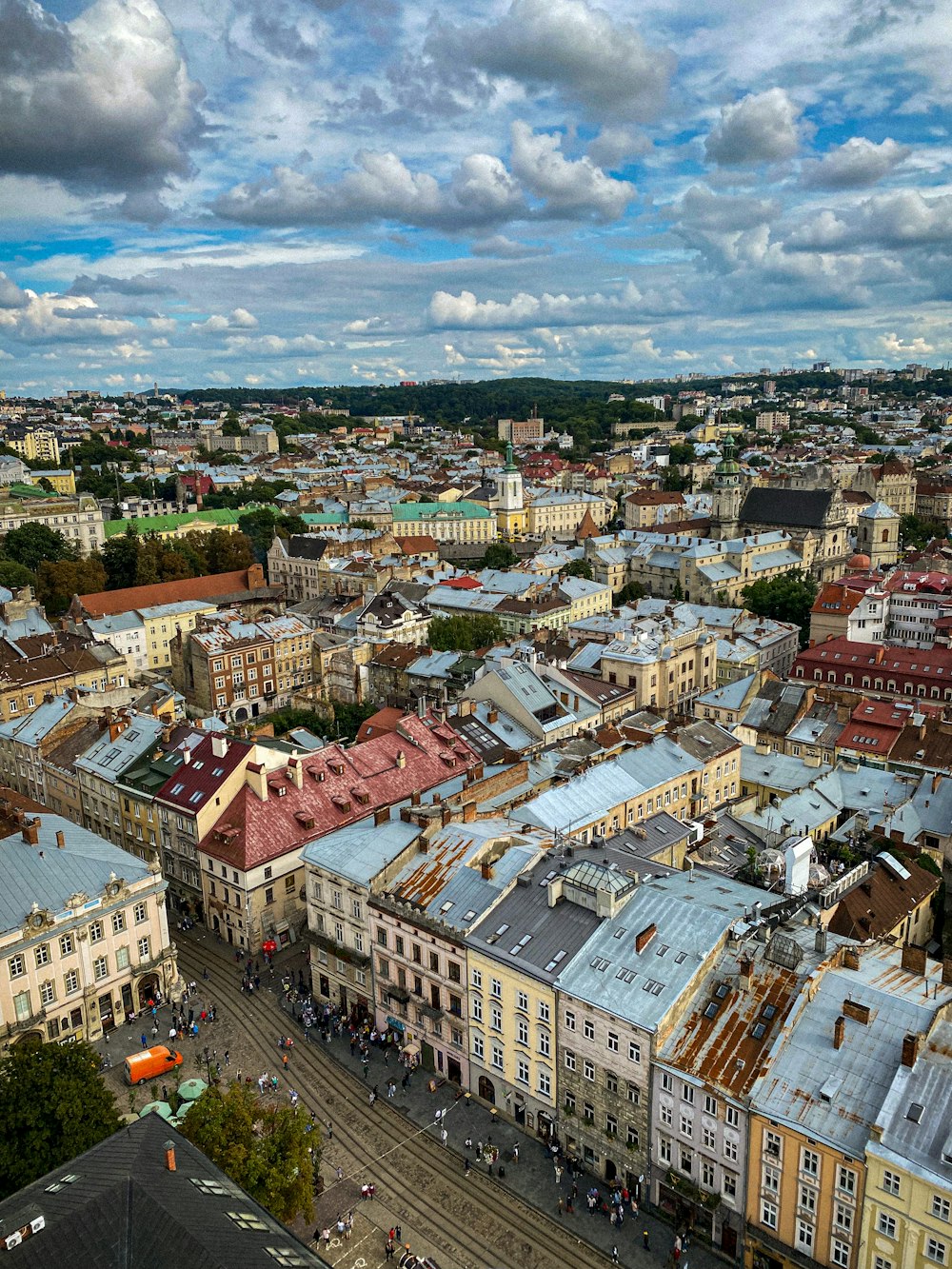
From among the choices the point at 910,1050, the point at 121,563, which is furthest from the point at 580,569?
the point at 910,1050

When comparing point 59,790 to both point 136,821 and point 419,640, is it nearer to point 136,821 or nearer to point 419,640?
point 136,821

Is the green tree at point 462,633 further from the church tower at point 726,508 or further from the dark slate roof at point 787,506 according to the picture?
the dark slate roof at point 787,506

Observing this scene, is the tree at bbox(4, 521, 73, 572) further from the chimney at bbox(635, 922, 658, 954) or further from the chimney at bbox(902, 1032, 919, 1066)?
the chimney at bbox(902, 1032, 919, 1066)

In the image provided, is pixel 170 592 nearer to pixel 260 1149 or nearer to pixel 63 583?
pixel 63 583

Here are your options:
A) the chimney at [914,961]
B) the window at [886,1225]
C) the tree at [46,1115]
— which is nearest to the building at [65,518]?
the tree at [46,1115]

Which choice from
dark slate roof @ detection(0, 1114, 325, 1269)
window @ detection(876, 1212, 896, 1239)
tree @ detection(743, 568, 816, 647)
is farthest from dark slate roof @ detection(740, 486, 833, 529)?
dark slate roof @ detection(0, 1114, 325, 1269)

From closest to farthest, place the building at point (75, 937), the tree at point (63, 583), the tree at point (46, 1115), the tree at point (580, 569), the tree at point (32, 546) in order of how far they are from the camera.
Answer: the tree at point (46, 1115), the building at point (75, 937), the tree at point (63, 583), the tree at point (580, 569), the tree at point (32, 546)
